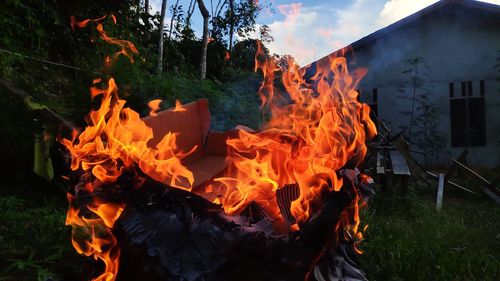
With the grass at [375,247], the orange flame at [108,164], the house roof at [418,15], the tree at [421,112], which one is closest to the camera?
the orange flame at [108,164]

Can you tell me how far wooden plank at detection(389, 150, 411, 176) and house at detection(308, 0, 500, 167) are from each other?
3.66 meters

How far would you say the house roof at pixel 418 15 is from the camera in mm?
11109

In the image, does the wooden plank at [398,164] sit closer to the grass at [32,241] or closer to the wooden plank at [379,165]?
the wooden plank at [379,165]

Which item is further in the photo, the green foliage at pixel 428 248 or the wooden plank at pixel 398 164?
the wooden plank at pixel 398 164

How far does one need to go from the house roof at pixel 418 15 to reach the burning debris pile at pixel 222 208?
30.6 feet

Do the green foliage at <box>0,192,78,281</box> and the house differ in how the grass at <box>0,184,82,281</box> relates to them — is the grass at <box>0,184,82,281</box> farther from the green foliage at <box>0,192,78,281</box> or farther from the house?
the house

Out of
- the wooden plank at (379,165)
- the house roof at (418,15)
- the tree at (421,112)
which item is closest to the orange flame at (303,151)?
the wooden plank at (379,165)

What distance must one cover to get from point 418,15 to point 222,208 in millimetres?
10926

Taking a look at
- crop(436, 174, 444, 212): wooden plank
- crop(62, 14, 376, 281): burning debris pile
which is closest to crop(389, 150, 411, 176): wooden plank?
crop(436, 174, 444, 212): wooden plank

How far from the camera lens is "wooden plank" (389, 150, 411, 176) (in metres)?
6.50

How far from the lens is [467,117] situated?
11602 millimetres

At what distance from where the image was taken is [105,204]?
6.46ft

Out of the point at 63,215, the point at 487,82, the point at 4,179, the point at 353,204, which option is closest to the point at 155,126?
the point at 353,204

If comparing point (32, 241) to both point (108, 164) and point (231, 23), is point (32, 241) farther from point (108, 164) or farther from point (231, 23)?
point (231, 23)
